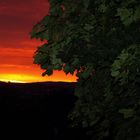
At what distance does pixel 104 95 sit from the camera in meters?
14.8

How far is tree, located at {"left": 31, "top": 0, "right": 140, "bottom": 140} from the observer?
12.5 m

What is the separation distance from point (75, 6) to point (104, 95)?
2.58 meters

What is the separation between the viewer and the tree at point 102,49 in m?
12.5

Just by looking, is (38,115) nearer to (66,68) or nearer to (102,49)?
(66,68)

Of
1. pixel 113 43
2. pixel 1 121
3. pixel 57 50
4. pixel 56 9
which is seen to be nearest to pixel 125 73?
pixel 113 43

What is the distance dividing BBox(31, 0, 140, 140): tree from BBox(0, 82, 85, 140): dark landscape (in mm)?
28849

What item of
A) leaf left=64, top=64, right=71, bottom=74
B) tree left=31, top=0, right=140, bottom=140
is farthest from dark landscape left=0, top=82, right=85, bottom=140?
leaf left=64, top=64, right=71, bottom=74

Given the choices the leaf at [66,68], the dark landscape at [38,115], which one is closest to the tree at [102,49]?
the leaf at [66,68]

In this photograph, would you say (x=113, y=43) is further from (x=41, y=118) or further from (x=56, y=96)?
(x=56, y=96)

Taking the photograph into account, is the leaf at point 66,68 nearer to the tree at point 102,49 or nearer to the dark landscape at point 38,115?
the tree at point 102,49

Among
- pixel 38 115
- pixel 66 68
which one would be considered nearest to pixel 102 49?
pixel 66 68

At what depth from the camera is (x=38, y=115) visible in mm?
49438

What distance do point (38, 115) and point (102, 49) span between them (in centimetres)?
3674

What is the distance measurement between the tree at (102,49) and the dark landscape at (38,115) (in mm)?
28849
